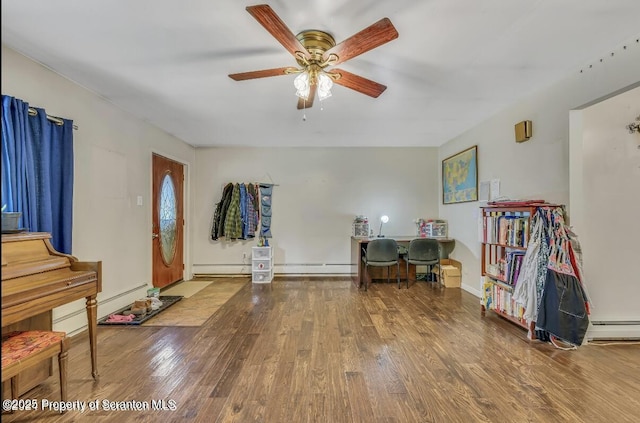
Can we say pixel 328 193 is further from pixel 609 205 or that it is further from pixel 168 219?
pixel 609 205

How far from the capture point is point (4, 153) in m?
2.33

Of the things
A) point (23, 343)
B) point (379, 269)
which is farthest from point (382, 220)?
point (23, 343)

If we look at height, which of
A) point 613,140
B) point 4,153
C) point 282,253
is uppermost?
point 613,140

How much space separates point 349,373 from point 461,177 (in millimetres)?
3492

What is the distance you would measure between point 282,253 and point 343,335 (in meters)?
2.80

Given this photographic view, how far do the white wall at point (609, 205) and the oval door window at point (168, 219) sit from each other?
4824mm

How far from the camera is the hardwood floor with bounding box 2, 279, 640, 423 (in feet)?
6.48

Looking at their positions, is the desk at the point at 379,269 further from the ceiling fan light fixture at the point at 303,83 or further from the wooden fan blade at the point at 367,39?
the wooden fan blade at the point at 367,39

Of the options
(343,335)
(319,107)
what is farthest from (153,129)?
(343,335)

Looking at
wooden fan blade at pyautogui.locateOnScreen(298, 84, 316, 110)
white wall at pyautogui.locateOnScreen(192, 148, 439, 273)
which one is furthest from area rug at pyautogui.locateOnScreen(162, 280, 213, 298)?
wooden fan blade at pyautogui.locateOnScreen(298, 84, 316, 110)

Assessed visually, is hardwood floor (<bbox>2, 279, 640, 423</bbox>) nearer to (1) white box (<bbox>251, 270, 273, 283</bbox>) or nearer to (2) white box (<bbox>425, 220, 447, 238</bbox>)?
(1) white box (<bbox>251, 270, 273, 283</bbox>)

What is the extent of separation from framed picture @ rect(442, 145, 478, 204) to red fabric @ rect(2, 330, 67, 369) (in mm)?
4514

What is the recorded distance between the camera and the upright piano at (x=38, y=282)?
182cm

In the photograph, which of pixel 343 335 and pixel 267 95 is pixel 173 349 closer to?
pixel 343 335
